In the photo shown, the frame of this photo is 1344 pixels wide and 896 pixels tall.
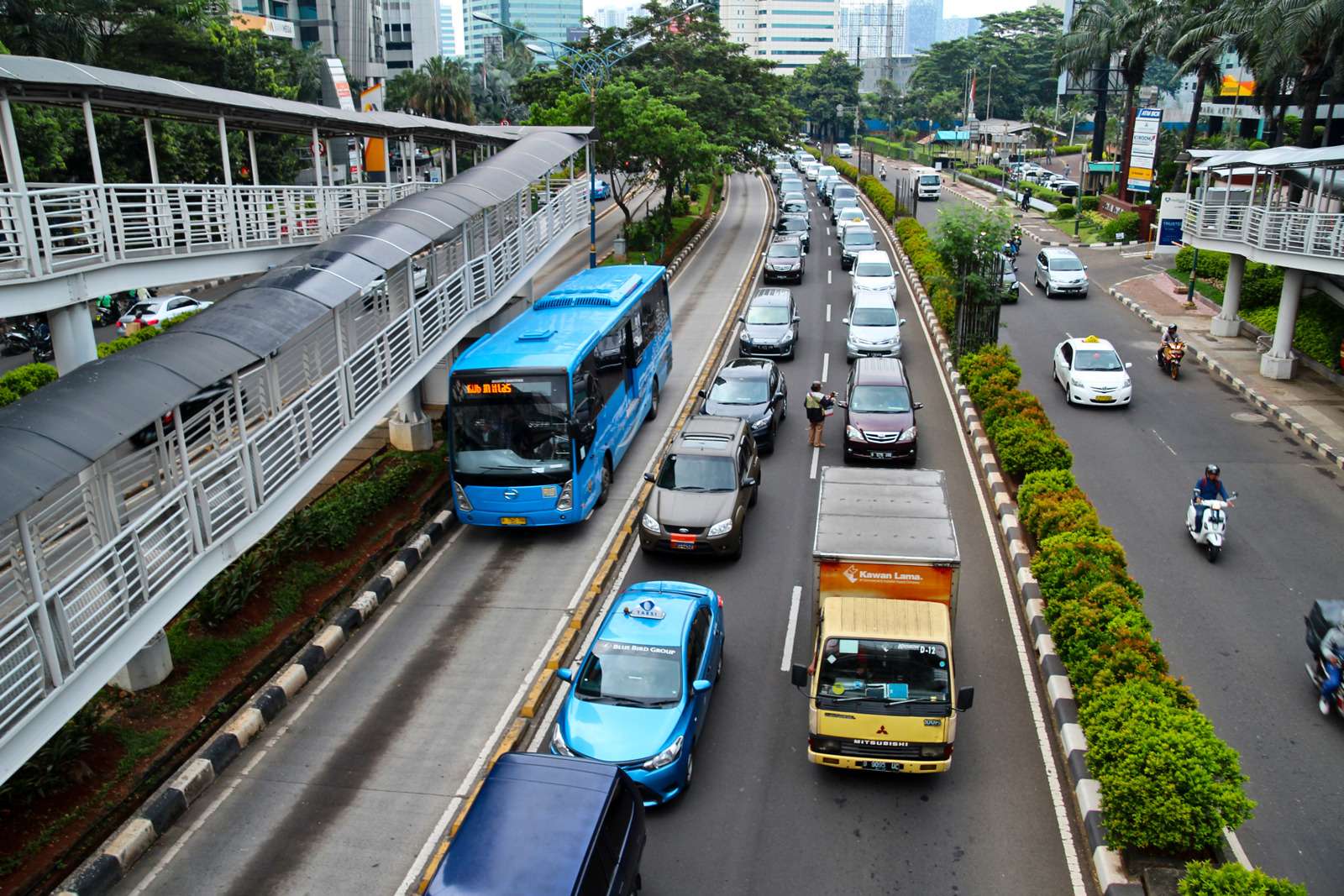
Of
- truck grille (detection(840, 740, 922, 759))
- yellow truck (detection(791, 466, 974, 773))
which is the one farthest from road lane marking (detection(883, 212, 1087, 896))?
truck grille (detection(840, 740, 922, 759))

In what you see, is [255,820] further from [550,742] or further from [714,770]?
[714,770]

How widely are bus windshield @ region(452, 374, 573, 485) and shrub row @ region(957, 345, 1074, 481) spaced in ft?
27.0

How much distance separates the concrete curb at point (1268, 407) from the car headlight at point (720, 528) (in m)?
13.3

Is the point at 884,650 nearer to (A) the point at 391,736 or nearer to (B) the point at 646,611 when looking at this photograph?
(B) the point at 646,611

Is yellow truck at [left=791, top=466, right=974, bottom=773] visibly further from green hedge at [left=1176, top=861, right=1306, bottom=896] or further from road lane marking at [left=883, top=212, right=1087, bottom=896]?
green hedge at [left=1176, top=861, right=1306, bottom=896]

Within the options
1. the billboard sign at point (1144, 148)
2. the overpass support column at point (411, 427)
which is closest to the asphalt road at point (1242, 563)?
the overpass support column at point (411, 427)

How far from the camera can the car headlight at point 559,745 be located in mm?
10914

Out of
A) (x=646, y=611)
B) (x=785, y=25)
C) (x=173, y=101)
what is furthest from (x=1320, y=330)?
(x=785, y=25)

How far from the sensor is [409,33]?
11456 centimetres

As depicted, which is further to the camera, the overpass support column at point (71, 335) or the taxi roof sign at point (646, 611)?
the overpass support column at point (71, 335)

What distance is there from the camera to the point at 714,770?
1155cm

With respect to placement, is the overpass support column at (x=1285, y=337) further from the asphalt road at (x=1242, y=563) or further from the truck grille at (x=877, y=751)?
the truck grille at (x=877, y=751)

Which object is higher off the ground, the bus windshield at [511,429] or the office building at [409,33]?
the office building at [409,33]

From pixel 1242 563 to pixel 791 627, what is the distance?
7.78 m
